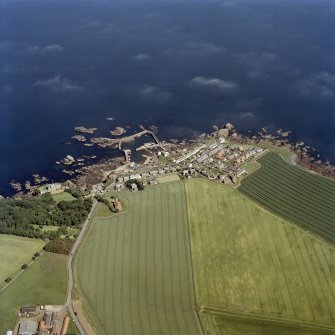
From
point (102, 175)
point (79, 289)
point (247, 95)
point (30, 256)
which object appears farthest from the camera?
point (247, 95)

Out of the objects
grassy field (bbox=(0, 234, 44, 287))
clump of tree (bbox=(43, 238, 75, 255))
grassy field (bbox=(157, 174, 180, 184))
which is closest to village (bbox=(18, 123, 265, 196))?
grassy field (bbox=(157, 174, 180, 184))

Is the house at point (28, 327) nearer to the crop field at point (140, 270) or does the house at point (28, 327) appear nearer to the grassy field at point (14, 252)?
the crop field at point (140, 270)

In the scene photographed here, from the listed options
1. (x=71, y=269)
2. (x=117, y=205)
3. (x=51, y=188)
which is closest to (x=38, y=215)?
(x=51, y=188)

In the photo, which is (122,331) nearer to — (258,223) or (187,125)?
(258,223)

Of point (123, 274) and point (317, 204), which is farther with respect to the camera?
point (317, 204)

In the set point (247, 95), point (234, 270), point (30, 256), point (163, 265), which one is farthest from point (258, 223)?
point (247, 95)

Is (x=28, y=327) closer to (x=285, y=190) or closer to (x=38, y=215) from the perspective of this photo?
(x=38, y=215)
